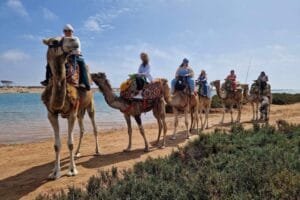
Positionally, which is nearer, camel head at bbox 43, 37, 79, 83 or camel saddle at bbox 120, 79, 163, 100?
camel head at bbox 43, 37, 79, 83

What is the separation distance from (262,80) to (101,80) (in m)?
13.1

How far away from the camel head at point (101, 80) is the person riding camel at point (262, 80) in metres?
12.9

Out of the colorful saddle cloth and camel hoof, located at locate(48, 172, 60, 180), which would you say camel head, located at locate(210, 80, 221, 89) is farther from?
camel hoof, located at locate(48, 172, 60, 180)

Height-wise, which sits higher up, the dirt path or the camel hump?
the camel hump

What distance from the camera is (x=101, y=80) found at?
1083 cm

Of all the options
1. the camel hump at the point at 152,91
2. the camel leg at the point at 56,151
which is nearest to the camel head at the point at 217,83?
the camel hump at the point at 152,91

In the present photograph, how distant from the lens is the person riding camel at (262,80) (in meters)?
21.0

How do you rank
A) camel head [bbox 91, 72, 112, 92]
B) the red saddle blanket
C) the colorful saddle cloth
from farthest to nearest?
the red saddle blanket
camel head [bbox 91, 72, 112, 92]
the colorful saddle cloth

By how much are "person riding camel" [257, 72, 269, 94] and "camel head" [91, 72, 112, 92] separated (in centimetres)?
1288

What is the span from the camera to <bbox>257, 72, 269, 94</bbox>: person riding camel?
826 inches

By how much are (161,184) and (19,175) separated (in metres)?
4.67

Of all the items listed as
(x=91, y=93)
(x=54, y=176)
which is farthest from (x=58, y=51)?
(x=91, y=93)

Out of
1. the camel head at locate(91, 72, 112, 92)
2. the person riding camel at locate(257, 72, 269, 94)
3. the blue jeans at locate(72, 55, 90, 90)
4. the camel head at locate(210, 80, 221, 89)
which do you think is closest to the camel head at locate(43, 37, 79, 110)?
the blue jeans at locate(72, 55, 90, 90)

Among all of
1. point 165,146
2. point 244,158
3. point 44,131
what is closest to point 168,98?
point 165,146
